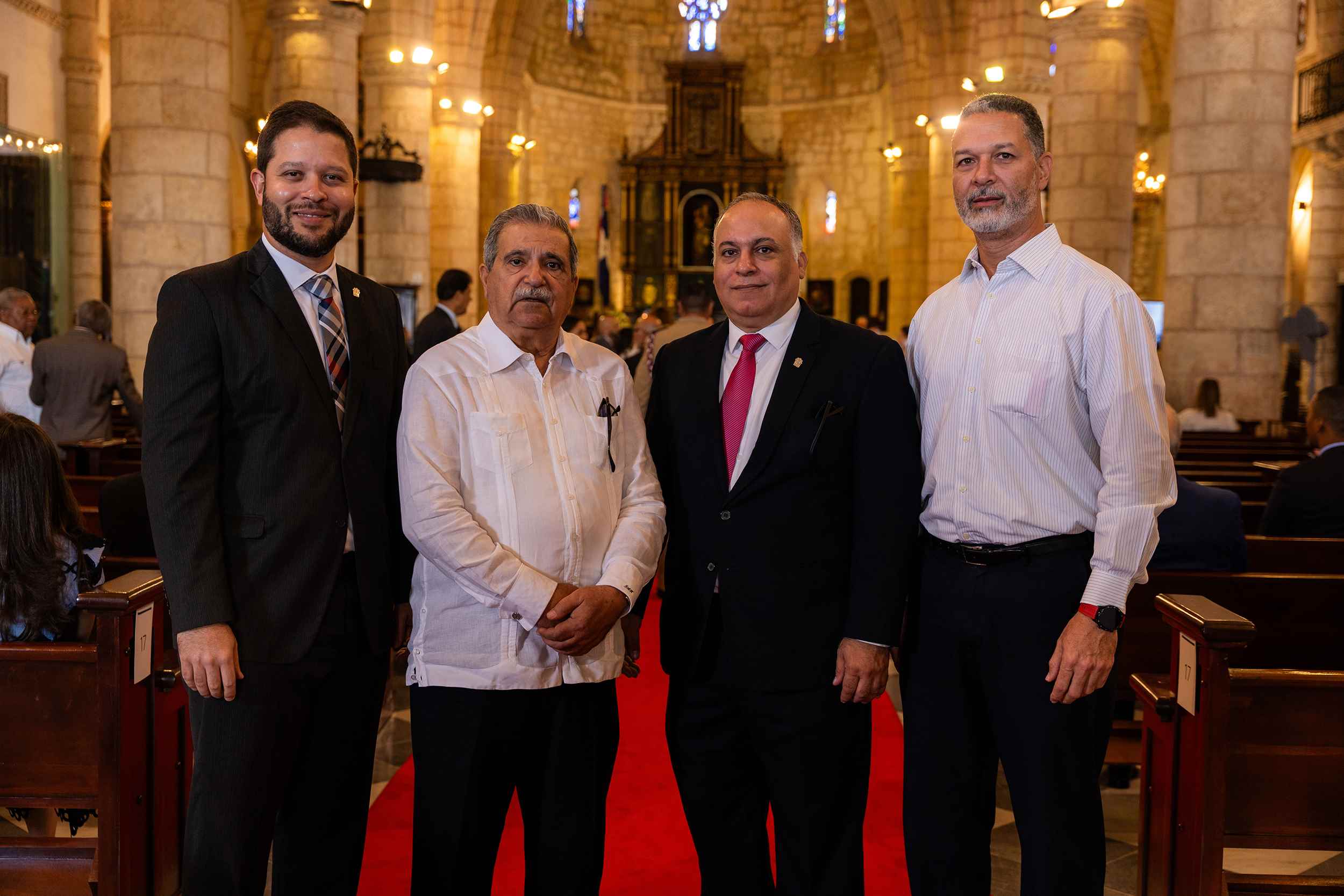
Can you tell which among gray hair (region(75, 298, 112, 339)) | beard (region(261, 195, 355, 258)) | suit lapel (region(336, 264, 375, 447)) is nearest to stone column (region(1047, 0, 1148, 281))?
gray hair (region(75, 298, 112, 339))

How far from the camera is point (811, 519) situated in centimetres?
251

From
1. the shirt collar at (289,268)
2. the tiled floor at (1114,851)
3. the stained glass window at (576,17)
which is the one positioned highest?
the stained glass window at (576,17)

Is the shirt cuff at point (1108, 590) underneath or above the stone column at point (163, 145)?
underneath

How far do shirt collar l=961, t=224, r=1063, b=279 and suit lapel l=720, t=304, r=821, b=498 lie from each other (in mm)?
377

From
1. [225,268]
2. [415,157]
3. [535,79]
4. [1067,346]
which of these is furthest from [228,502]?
[535,79]

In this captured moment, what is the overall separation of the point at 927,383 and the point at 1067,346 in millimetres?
312

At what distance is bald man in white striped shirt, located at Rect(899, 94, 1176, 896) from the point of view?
7.62 ft

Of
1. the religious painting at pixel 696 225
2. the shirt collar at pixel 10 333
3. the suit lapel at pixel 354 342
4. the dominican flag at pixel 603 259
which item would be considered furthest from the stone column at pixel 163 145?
the religious painting at pixel 696 225

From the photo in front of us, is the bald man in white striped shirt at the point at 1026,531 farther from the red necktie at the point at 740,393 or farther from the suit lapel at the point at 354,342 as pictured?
the suit lapel at the point at 354,342

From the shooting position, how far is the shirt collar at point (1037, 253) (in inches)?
96.3

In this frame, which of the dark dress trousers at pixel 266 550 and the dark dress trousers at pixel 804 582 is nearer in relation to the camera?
the dark dress trousers at pixel 266 550

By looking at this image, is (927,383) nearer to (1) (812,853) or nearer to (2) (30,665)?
(1) (812,853)

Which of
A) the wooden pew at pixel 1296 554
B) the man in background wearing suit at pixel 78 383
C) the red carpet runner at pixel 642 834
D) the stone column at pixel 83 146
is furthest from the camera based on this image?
the stone column at pixel 83 146

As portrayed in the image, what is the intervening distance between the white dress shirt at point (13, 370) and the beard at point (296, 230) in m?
5.30
